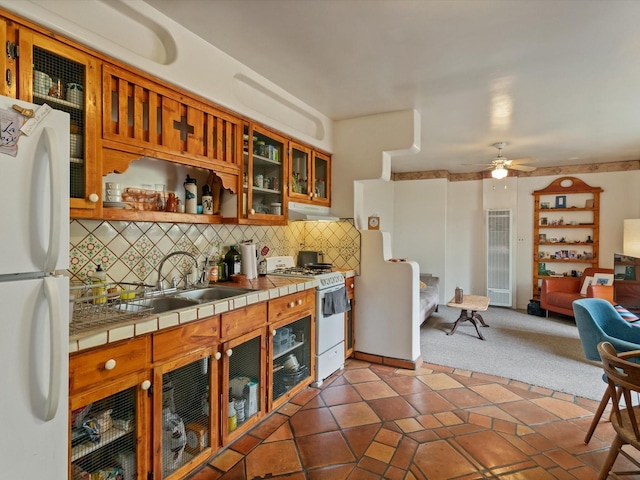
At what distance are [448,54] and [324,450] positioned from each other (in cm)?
270

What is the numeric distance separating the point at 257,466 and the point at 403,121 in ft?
10.0

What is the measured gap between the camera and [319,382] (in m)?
3.05

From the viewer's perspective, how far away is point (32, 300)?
1.13 metres

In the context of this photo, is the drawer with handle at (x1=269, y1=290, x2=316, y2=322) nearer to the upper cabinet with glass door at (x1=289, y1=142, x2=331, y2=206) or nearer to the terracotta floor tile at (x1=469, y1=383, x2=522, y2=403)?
the upper cabinet with glass door at (x1=289, y1=142, x2=331, y2=206)

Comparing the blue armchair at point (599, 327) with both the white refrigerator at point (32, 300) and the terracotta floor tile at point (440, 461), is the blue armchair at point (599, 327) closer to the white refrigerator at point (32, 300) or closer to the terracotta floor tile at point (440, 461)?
the terracotta floor tile at point (440, 461)

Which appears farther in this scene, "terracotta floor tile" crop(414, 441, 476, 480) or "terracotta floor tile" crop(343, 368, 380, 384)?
"terracotta floor tile" crop(343, 368, 380, 384)

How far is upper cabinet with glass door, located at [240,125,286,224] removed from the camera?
275 cm

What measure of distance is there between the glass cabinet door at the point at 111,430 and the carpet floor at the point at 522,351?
291 cm

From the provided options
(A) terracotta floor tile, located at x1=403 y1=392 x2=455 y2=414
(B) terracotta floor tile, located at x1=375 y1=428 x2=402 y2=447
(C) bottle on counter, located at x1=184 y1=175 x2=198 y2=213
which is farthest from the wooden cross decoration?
(A) terracotta floor tile, located at x1=403 y1=392 x2=455 y2=414

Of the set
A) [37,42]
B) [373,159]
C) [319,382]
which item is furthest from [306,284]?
[37,42]

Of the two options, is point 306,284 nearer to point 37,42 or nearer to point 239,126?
point 239,126

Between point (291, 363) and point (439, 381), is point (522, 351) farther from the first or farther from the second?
point (291, 363)

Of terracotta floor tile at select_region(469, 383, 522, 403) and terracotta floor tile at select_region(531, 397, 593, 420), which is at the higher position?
terracotta floor tile at select_region(469, 383, 522, 403)

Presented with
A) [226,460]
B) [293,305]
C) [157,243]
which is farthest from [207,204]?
[226,460]
